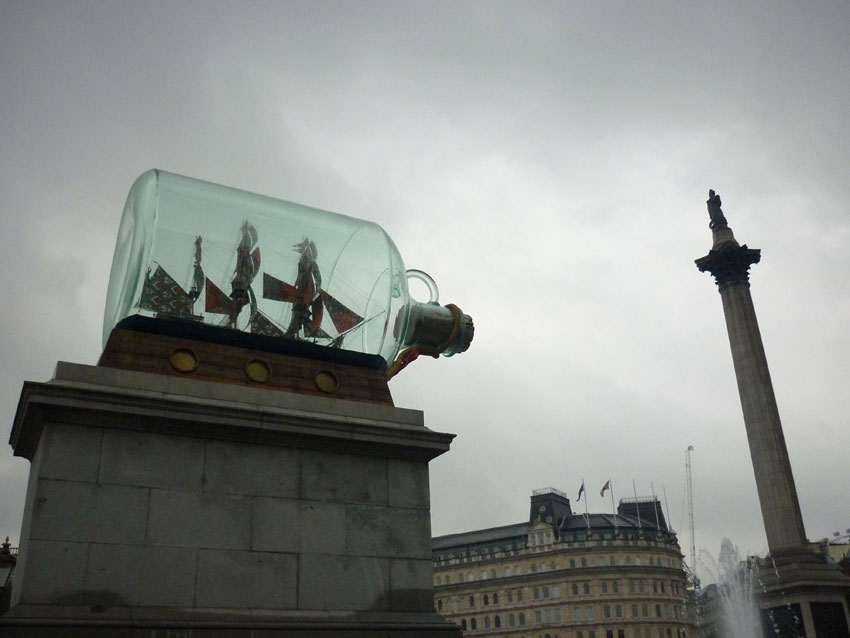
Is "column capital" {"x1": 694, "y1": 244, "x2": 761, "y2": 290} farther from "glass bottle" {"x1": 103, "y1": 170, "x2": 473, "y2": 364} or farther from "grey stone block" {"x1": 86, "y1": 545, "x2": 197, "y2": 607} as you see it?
"grey stone block" {"x1": 86, "y1": 545, "x2": 197, "y2": 607}

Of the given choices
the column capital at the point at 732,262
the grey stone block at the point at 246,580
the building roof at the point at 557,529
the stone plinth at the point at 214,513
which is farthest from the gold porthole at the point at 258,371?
the building roof at the point at 557,529

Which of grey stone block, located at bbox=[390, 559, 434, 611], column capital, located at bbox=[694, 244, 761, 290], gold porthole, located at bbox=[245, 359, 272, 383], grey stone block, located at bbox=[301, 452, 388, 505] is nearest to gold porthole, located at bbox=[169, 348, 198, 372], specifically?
gold porthole, located at bbox=[245, 359, 272, 383]

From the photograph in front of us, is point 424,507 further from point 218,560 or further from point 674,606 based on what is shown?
point 674,606

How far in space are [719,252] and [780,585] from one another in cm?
2171

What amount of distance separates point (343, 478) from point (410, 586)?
125 cm

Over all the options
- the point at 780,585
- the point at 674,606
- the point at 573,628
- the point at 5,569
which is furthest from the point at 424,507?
the point at 674,606

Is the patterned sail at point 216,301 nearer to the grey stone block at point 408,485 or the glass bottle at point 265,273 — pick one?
the glass bottle at point 265,273

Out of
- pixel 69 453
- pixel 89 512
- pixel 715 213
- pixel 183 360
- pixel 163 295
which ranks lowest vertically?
pixel 89 512

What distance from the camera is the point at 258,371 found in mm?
7879

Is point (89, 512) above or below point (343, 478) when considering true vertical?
below

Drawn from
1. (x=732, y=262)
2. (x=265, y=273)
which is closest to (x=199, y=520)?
(x=265, y=273)

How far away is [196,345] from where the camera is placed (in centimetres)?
769

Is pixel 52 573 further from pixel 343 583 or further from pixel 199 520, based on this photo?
pixel 343 583

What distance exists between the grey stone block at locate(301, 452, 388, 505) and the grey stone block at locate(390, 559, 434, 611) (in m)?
0.66
